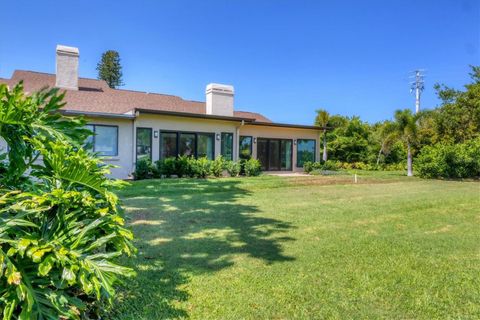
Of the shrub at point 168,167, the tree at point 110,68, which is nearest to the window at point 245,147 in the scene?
the shrub at point 168,167

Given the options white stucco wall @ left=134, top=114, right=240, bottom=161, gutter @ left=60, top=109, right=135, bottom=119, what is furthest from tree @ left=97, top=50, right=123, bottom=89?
gutter @ left=60, top=109, right=135, bottom=119

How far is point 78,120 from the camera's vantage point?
2.72 metres

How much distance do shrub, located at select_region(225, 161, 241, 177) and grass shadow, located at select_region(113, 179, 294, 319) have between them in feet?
21.2

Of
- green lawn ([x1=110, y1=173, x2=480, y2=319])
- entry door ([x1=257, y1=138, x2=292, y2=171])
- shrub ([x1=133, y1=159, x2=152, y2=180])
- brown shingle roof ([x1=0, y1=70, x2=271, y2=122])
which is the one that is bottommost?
green lawn ([x1=110, y1=173, x2=480, y2=319])

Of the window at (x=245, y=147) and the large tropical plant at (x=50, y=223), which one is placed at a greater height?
the window at (x=245, y=147)

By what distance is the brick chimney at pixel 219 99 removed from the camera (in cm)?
1888

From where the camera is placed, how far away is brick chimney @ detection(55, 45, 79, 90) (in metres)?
16.9

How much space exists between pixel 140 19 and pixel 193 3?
114 inches

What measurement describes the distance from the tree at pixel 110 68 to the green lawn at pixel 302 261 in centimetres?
3620

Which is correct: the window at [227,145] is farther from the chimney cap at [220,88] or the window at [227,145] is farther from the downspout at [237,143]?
the chimney cap at [220,88]

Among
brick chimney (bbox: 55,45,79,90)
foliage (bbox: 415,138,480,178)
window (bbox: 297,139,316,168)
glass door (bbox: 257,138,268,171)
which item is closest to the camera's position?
foliage (bbox: 415,138,480,178)

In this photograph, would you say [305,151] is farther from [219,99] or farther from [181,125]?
[181,125]

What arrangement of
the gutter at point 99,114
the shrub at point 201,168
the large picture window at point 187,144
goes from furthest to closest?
the large picture window at point 187,144, the shrub at point 201,168, the gutter at point 99,114

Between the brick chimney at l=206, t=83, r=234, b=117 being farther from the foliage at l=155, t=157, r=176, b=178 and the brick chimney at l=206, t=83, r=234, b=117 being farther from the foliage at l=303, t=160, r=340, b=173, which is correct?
the foliage at l=303, t=160, r=340, b=173
